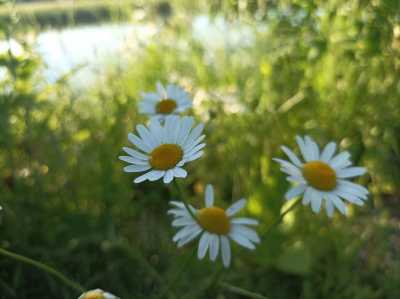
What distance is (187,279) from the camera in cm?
120

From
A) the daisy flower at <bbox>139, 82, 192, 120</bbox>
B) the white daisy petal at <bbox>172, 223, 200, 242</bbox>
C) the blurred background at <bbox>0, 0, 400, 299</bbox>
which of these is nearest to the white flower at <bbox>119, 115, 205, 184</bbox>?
the white daisy petal at <bbox>172, 223, 200, 242</bbox>

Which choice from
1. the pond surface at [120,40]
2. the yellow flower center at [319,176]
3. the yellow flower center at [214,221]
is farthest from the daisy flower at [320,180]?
the pond surface at [120,40]

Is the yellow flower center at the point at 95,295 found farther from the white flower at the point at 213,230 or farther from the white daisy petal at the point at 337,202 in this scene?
the white daisy petal at the point at 337,202

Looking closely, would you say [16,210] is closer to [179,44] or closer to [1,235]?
[1,235]

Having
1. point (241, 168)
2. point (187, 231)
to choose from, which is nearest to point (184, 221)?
point (187, 231)

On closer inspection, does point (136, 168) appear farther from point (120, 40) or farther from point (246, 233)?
point (120, 40)

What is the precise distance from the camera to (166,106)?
42.5 inches

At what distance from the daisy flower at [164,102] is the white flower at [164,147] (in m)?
0.22

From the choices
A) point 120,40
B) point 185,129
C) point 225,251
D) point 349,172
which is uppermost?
point 120,40

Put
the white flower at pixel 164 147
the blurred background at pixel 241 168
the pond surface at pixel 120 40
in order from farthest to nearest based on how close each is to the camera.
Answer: the pond surface at pixel 120 40 < the blurred background at pixel 241 168 < the white flower at pixel 164 147

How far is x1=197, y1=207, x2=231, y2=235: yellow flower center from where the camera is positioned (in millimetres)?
861

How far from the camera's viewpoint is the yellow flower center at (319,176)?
2.87 ft

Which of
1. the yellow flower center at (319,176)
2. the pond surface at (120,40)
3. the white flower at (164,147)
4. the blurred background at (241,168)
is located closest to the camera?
the white flower at (164,147)

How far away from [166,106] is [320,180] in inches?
14.5
